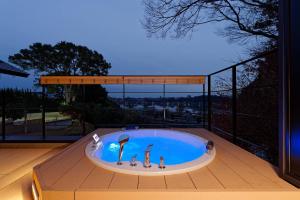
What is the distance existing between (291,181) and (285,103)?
42 cm

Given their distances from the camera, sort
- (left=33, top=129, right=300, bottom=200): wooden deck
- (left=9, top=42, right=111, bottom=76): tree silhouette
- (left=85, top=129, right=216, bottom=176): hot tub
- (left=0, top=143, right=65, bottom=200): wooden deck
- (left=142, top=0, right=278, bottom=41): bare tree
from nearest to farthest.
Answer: (left=33, top=129, right=300, bottom=200): wooden deck
(left=0, top=143, right=65, bottom=200): wooden deck
(left=85, top=129, right=216, bottom=176): hot tub
(left=142, top=0, right=278, bottom=41): bare tree
(left=9, top=42, right=111, bottom=76): tree silhouette

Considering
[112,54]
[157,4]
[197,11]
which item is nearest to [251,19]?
[197,11]

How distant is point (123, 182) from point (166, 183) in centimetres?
24

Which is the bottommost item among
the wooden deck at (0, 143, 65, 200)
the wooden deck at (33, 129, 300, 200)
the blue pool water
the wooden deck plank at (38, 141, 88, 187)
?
the wooden deck at (0, 143, 65, 200)

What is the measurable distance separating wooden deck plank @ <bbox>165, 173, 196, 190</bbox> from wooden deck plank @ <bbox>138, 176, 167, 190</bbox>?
0.03 meters

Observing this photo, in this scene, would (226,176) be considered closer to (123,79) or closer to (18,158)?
(123,79)

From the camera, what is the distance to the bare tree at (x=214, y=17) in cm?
376

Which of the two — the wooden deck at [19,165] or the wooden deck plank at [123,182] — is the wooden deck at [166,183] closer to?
the wooden deck plank at [123,182]

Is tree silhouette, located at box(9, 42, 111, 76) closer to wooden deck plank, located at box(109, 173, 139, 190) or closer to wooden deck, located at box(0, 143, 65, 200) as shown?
wooden deck, located at box(0, 143, 65, 200)

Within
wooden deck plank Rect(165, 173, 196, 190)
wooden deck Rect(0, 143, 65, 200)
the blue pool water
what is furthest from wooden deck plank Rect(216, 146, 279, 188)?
wooden deck Rect(0, 143, 65, 200)

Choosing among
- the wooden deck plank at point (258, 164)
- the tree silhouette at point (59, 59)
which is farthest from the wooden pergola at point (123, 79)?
the tree silhouette at point (59, 59)

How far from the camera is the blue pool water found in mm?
2346

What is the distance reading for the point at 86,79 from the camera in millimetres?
3424

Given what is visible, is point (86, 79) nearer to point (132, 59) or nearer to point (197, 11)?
point (197, 11)
